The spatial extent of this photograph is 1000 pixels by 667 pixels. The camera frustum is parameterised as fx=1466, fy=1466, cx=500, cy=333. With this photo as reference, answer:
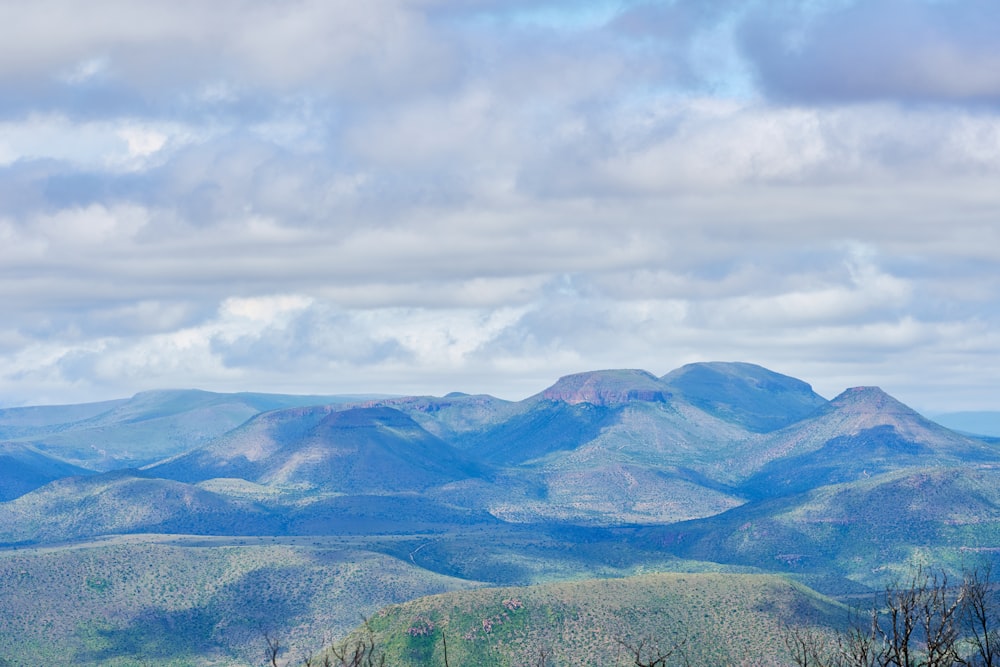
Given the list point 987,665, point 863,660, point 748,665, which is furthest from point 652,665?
point 748,665

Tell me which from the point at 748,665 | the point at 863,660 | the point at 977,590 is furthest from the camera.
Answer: the point at 748,665

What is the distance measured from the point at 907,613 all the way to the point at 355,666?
88.9ft

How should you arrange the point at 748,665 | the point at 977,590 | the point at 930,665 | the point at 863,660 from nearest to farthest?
the point at 930,665 → the point at 863,660 → the point at 977,590 → the point at 748,665

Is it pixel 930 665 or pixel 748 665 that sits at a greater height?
pixel 930 665

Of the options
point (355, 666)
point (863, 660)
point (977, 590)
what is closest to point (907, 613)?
point (863, 660)

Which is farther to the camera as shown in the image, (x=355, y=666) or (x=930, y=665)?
(x=355, y=666)

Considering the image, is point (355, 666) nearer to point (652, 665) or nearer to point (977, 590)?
point (652, 665)

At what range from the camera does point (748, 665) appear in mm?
195250

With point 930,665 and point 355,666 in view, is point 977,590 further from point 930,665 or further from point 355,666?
point 355,666

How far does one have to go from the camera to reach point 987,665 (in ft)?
226

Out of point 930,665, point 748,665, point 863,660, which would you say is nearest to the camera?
point 930,665

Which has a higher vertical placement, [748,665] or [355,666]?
[355,666]

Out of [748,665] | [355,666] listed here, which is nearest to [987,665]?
[355,666]

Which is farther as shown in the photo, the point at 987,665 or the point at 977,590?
the point at 977,590
